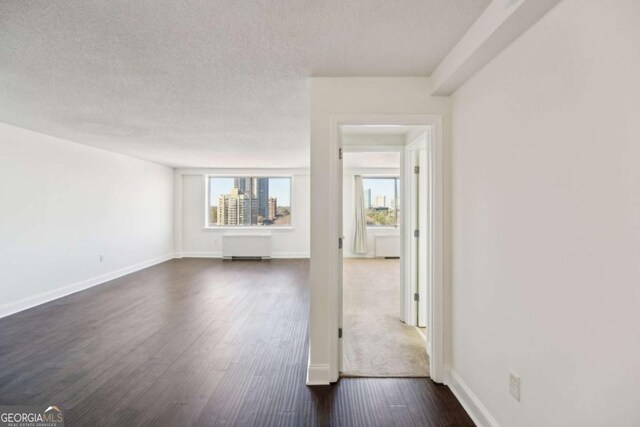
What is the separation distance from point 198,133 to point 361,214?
17.1 ft

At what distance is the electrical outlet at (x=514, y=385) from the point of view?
160 cm

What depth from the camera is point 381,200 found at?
907cm

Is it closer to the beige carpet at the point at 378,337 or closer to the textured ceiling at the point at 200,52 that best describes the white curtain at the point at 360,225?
the beige carpet at the point at 378,337

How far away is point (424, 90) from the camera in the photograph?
2.45 metres

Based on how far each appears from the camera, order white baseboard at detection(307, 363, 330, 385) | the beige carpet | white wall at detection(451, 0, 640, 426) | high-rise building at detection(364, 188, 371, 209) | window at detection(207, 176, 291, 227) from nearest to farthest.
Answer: white wall at detection(451, 0, 640, 426) < white baseboard at detection(307, 363, 330, 385) < the beige carpet < window at detection(207, 176, 291, 227) < high-rise building at detection(364, 188, 371, 209)

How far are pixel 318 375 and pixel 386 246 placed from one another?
6.58m

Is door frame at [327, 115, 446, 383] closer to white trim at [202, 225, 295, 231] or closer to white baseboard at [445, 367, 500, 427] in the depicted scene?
white baseboard at [445, 367, 500, 427]

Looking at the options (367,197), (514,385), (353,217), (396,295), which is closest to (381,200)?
(367,197)

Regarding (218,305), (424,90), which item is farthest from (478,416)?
(218,305)

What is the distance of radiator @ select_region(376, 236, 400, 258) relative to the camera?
8688 mm

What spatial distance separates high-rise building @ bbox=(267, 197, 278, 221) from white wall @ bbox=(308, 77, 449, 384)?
245 inches

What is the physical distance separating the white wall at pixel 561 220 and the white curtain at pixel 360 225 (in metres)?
6.59

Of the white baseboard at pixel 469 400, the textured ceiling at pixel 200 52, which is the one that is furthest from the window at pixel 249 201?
the white baseboard at pixel 469 400

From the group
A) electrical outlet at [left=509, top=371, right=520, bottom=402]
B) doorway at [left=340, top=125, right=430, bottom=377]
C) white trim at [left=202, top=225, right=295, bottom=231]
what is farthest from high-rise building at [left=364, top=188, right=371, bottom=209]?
electrical outlet at [left=509, top=371, right=520, bottom=402]
